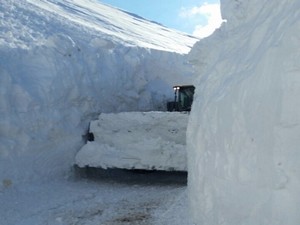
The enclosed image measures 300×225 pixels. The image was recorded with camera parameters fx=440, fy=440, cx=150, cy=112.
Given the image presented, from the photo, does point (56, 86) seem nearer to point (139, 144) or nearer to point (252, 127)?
point (139, 144)

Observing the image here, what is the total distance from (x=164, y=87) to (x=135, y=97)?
8.30 feet

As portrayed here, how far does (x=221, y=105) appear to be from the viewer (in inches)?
231

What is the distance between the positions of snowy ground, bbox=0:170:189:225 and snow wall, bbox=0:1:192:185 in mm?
745

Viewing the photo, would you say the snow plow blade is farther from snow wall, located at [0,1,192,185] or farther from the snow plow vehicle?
snow wall, located at [0,1,192,185]

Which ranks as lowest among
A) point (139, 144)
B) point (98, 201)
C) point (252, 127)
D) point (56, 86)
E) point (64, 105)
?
point (98, 201)

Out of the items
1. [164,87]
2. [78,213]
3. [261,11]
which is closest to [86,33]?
[164,87]

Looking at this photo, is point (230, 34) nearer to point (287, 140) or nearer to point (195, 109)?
point (195, 109)

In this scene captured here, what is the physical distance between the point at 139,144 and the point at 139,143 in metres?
0.04

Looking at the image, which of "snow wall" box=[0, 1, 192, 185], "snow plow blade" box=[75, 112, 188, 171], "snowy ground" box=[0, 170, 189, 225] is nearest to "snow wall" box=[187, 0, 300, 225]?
"snowy ground" box=[0, 170, 189, 225]

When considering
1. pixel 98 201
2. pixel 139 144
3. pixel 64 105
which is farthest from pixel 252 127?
pixel 64 105

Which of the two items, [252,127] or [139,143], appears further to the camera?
[139,143]

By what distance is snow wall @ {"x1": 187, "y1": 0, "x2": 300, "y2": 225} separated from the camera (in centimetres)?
413

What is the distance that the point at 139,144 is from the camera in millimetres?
13672

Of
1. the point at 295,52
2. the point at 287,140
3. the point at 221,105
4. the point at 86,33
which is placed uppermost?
the point at 86,33
